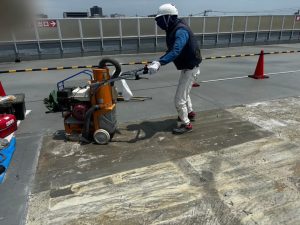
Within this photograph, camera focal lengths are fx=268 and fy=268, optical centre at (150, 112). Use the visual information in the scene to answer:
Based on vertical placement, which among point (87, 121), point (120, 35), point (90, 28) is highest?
point (90, 28)

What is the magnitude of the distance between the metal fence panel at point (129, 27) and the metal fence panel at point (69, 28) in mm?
2389

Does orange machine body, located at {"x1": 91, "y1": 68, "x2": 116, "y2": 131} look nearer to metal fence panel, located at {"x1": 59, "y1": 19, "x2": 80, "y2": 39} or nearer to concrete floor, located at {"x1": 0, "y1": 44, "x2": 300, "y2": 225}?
concrete floor, located at {"x1": 0, "y1": 44, "x2": 300, "y2": 225}

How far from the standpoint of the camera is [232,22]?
16672mm

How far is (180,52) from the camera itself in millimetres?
4168

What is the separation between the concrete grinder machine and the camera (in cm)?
404

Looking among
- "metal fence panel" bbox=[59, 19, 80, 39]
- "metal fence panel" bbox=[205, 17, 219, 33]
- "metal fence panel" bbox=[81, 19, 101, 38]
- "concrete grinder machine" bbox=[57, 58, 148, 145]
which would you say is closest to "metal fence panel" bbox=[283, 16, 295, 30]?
"metal fence panel" bbox=[205, 17, 219, 33]

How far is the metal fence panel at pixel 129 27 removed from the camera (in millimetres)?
14117

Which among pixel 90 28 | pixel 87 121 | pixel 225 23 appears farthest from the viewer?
pixel 225 23

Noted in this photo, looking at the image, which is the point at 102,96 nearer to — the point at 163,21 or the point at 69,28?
the point at 163,21

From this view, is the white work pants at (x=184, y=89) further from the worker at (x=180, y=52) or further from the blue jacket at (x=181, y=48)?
the blue jacket at (x=181, y=48)

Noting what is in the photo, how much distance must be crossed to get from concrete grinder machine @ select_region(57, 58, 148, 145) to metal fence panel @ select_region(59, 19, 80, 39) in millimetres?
9738

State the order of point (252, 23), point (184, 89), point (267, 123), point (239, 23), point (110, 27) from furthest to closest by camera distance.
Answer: point (252, 23) → point (239, 23) → point (110, 27) → point (267, 123) → point (184, 89)

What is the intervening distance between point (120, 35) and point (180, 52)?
10.7m

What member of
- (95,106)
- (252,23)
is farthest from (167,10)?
(252,23)
